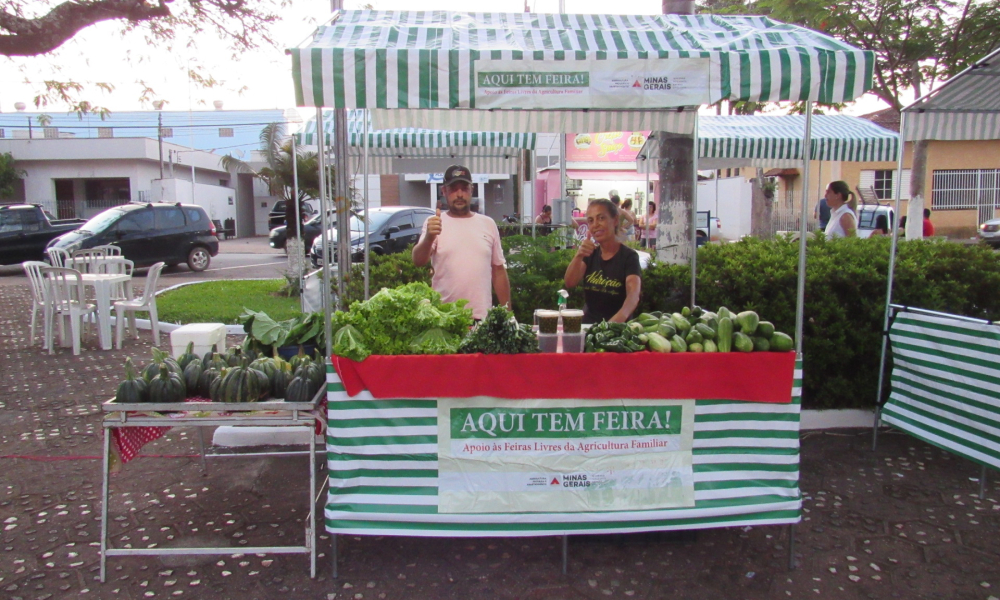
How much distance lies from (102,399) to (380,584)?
4327 millimetres

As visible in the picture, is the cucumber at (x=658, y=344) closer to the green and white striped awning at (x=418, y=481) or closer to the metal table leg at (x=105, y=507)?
the green and white striped awning at (x=418, y=481)

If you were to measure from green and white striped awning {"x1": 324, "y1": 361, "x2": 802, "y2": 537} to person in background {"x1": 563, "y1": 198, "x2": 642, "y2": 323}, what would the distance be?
44.3 inches

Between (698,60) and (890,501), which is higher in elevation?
(698,60)

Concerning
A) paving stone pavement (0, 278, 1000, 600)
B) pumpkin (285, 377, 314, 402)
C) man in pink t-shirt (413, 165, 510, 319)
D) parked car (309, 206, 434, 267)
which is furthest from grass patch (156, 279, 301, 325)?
pumpkin (285, 377, 314, 402)

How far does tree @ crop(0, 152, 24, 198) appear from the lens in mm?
30328

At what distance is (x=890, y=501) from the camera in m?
4.07

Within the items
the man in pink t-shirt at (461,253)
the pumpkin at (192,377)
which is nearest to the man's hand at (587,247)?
the man in pink t-shirt at (461,253)

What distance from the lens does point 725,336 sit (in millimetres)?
3279

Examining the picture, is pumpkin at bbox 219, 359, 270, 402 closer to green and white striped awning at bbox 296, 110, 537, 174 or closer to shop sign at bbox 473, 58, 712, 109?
shop sign at bbox 473, 58, 712, 109

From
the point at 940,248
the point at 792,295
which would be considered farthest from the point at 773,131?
the point at 792,295

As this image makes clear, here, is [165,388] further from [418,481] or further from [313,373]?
[418,481]

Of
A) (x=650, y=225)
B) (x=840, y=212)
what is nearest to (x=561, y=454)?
(x=840, y=212)

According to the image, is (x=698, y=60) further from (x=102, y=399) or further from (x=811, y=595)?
(x=102, y=399)

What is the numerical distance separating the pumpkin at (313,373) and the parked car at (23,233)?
16.3 meters
